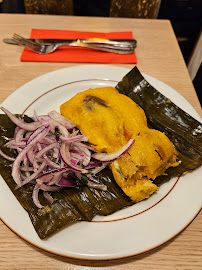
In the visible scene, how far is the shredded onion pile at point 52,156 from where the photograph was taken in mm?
1488

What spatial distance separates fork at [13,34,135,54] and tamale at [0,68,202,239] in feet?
1.72

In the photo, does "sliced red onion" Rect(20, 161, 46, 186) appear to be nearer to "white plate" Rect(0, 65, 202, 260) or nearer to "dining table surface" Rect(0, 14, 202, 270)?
"white plate" Rect(0, 65, 202, 260)

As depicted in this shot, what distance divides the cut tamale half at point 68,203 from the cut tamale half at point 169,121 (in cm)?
28

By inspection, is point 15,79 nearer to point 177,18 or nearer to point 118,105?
point 118,105

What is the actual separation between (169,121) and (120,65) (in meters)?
0.83

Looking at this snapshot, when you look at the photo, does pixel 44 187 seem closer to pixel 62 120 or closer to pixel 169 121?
pixel 62 120

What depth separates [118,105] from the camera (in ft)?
5.89

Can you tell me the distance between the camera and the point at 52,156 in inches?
63.2

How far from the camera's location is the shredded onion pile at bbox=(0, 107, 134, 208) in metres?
1.49

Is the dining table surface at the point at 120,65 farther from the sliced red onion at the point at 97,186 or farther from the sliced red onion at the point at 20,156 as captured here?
the sliced red onion at the point at 97,186

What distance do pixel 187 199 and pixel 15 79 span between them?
5.48 ft

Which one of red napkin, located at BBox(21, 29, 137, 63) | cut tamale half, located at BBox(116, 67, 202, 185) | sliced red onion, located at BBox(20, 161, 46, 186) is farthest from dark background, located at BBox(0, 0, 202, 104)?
sliced red onion, located at BBox(20, 161, 46, 186)

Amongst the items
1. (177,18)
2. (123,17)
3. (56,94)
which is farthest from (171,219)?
(177,18)

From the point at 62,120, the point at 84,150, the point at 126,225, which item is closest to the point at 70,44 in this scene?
the point at 62,120
